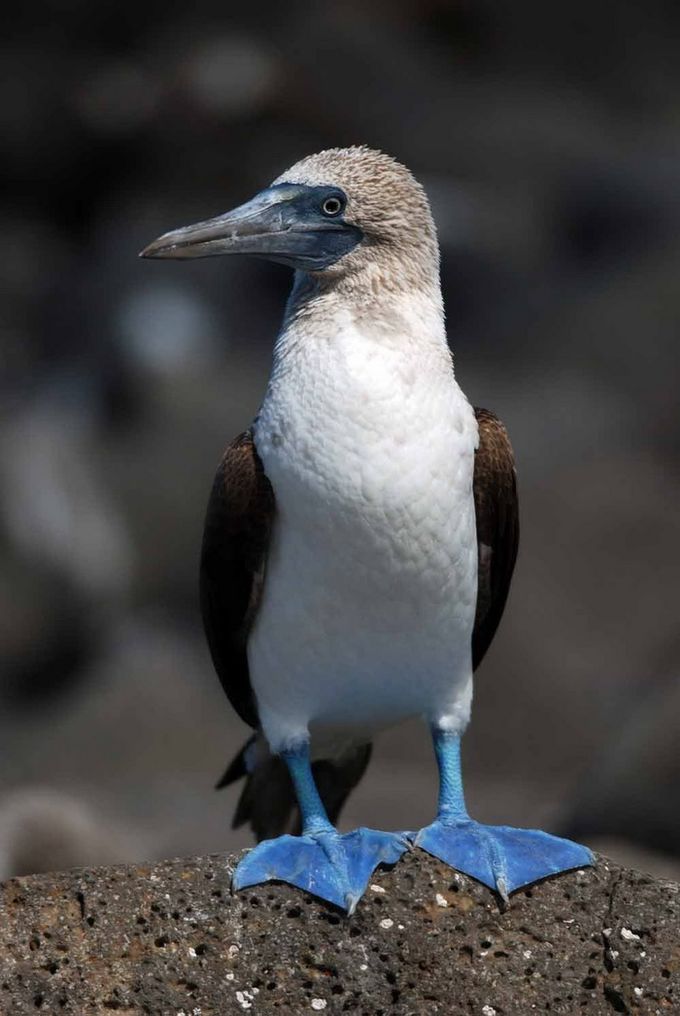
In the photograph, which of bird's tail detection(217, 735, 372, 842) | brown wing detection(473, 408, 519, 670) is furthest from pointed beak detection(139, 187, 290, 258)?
bird's tail detection(217, 735, 372, 842)

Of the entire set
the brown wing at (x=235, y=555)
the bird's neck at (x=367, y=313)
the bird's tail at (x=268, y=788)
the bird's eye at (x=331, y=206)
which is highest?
the bird's eye at (x=331, y=206)

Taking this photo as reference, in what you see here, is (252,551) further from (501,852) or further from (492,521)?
(501,852)

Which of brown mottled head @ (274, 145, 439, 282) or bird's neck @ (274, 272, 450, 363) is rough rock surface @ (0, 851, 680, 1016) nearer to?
bird's neck @ (274, 272, 450, 363)

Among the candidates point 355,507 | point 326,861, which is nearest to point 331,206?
point 355,507

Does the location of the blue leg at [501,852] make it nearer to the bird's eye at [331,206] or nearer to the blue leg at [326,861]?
the blue leg at [326,861]

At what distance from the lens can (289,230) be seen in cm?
547

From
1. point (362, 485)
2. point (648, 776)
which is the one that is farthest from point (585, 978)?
point (648, 776)

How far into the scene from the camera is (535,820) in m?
10.8

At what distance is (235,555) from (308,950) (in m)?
1.43

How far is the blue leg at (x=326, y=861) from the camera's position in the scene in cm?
469

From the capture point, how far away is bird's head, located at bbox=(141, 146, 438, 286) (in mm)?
5469

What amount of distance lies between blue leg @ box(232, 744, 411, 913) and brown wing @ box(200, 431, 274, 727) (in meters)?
0.81

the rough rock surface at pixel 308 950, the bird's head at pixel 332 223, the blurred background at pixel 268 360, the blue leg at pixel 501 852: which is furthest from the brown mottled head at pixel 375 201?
the blurred background at pixel 268 360

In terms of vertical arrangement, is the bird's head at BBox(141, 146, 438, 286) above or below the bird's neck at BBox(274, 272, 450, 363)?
above
